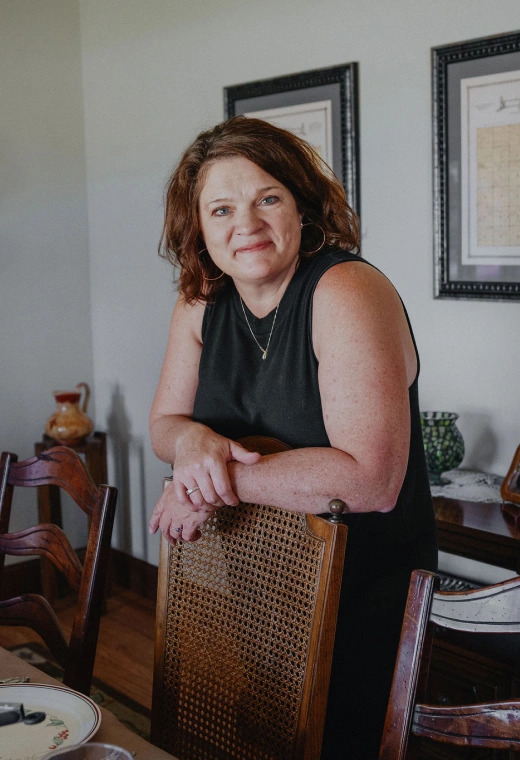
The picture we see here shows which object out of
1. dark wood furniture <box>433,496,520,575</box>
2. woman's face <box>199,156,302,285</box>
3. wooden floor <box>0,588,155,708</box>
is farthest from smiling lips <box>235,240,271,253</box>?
wooden floor <box>0,588,155,708</box>

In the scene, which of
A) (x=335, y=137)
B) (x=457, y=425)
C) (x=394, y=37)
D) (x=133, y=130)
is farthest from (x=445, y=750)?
(x=133, y=130)

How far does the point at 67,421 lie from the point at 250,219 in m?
2.20

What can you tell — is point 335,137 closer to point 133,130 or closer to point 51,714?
point 133,130

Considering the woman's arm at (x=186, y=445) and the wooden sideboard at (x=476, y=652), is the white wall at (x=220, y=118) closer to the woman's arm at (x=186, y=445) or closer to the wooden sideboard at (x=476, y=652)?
the wooden sideboard at (x=476, y=652)

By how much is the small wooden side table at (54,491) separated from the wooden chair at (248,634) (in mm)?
2072

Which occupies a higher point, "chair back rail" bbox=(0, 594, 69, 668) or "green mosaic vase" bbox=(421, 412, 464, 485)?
"green mosaic vase" bbox=(421, 412, 464, 485)

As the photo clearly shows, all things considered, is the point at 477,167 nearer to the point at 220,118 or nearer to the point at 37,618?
the point at 220,118

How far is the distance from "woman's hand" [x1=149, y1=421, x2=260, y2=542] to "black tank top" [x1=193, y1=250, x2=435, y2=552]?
0.11 m

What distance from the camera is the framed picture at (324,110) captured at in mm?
2666

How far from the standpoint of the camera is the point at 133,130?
3516mm

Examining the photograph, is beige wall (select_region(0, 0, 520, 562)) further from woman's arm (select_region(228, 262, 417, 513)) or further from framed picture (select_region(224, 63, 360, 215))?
woman's arm (select_region(228, 262, 417, 513))

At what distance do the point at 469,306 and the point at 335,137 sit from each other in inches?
29.1

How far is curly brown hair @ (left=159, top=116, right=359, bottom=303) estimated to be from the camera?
145 centimetres

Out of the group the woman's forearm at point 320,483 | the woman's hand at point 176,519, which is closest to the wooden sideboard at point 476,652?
the woman's forearm at point 320,483
